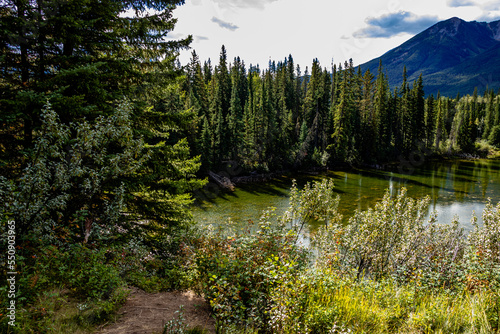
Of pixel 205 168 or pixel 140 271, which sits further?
pixel 205 168

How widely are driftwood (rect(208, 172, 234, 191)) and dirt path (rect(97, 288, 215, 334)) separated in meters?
31.0

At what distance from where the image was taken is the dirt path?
188 inches

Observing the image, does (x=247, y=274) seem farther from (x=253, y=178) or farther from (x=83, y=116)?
(x=253, y=178)

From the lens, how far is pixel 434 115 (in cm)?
7269

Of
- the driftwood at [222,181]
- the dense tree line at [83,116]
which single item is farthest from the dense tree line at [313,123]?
the dense tree line at [83,116]

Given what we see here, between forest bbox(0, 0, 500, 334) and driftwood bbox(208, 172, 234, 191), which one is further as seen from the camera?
driftwood bbox(208, 172, 234, 191)

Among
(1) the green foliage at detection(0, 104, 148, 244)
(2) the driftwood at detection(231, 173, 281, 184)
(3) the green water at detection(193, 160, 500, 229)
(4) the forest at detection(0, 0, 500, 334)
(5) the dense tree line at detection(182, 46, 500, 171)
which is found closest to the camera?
(1) the green foliage at detection(0, 104, 148, 244)

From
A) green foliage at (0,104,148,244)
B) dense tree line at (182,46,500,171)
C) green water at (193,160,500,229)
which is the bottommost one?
green water at (193,160,500,229)

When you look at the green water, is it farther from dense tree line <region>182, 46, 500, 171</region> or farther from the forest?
the forest

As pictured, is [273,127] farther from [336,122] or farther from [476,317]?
[476,317]

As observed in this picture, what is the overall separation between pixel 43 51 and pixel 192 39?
4.14m

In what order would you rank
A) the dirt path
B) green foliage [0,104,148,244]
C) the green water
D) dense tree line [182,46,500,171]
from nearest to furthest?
green foliage [0,104,148,244], the dirt path, the green water, dense tree line [182,46,500,171]

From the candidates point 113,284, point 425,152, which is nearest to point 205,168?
point 113,284

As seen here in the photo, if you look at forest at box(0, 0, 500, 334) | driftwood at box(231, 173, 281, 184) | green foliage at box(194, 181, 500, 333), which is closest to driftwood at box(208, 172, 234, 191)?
driftwood at box(231, 173, 281, 184)
